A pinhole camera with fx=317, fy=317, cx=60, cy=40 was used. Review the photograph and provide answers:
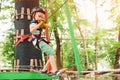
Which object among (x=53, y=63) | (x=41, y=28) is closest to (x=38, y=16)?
(x=41, y=28)

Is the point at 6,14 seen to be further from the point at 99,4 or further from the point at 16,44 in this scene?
the point at 16,44

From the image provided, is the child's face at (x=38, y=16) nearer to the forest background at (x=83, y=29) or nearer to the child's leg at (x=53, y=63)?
the child's leg at (x=53, y=63)

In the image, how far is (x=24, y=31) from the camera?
23.2 ft

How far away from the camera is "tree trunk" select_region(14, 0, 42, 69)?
694 cm

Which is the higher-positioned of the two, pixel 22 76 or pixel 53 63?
pixel 53 63

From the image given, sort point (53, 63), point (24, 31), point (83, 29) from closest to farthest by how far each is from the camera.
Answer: point (53, 63)
point (24, 31)
point (83, 29)

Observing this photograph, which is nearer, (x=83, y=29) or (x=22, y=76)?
(x=22, y=76)

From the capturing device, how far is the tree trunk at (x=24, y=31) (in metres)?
6.94

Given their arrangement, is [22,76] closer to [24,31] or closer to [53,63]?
[53,63]

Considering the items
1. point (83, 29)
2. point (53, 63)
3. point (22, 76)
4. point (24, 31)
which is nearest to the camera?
point (53, 63)

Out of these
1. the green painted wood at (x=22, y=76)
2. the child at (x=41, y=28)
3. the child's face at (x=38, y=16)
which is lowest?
the green painted wood at (x=22, y=76)

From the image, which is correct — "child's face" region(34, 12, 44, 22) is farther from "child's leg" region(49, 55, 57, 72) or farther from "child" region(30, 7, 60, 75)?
"child's leg" region(49, 55, 57, 72)

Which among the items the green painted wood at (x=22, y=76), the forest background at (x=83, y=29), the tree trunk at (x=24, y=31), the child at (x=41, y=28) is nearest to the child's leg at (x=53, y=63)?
the child at (x=41, y=28)

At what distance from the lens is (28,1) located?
23.9 feet
